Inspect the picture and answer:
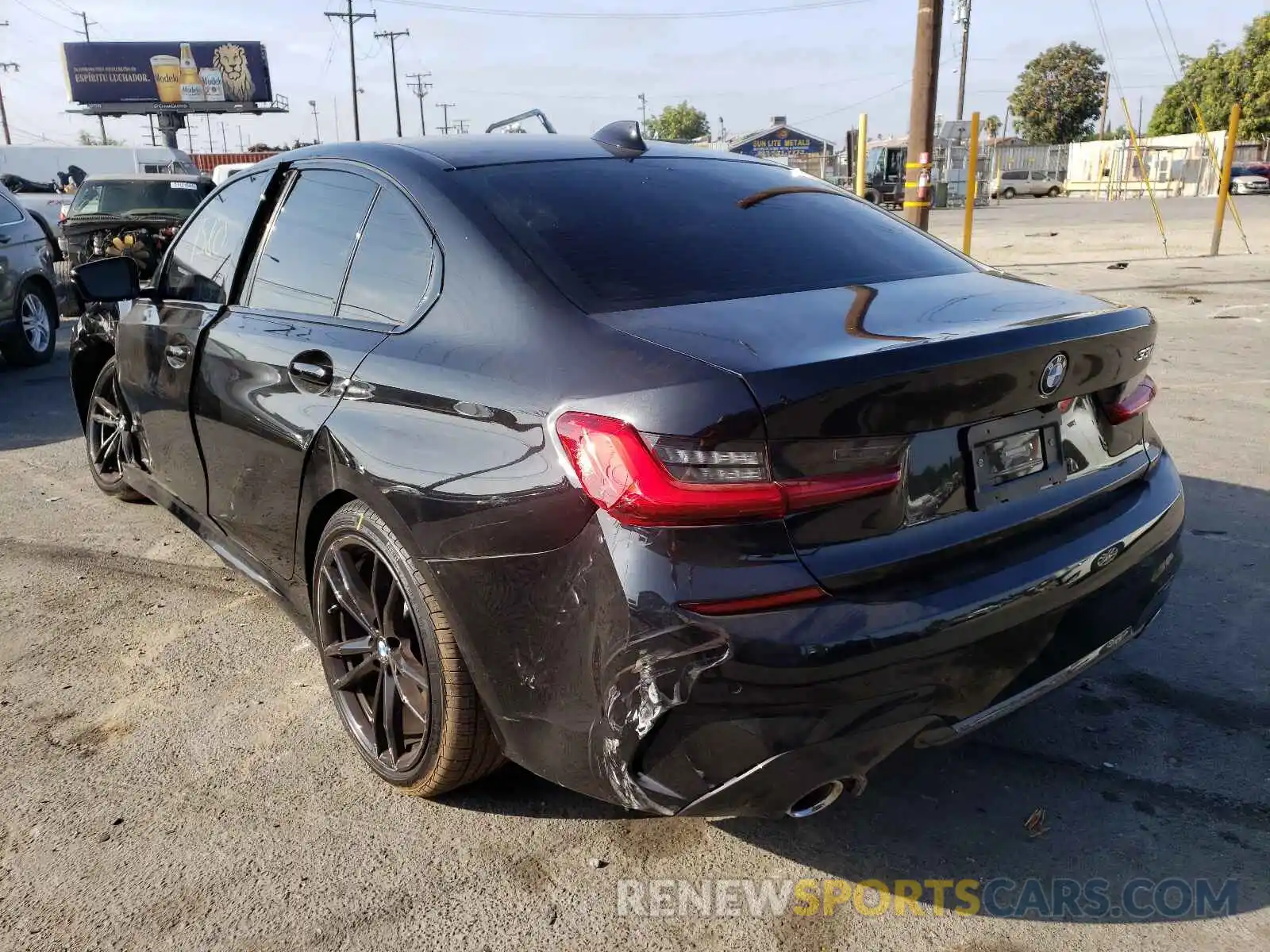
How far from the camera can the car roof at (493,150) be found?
110 inches

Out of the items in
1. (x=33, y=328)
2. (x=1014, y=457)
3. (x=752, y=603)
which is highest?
(x=1014, y=457)

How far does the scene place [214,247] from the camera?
3.67 meters

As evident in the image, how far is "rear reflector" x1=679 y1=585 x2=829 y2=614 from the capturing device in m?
1.79

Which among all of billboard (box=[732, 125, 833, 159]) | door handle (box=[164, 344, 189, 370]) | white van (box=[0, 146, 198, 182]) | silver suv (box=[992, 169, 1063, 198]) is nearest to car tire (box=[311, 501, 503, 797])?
door handle (box=[164, 344, 189, 370])

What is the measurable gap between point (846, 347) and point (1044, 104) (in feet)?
262

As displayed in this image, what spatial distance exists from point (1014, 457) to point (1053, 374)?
0.20 meters

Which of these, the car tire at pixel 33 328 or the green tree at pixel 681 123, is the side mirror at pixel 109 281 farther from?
the green tree at pixel 681 123

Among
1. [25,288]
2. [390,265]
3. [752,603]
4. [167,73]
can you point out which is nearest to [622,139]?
[390,265]

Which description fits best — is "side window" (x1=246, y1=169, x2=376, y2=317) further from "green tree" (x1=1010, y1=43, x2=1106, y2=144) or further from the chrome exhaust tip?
"green tree" (x1=1010, y1=43, x2=1106, y2=144)

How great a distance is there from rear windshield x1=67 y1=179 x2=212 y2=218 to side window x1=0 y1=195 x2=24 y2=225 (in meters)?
3.62

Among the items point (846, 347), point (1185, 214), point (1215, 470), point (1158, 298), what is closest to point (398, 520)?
point (846, 347)

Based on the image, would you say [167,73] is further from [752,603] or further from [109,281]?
[752,603]

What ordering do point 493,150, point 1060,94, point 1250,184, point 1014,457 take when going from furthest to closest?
point 1060,94
point 1250,184
point 493,150
point 1014,457

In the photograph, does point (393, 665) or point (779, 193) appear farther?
point (779, 193)
